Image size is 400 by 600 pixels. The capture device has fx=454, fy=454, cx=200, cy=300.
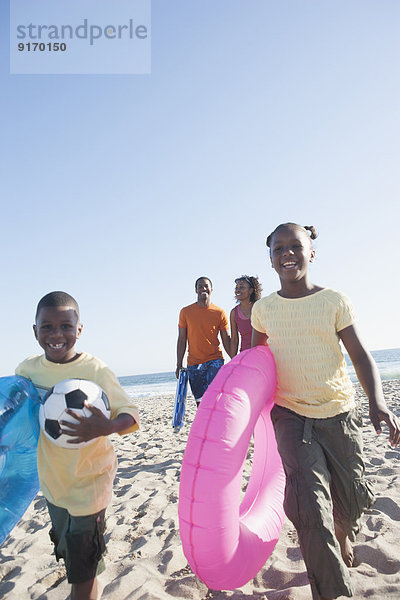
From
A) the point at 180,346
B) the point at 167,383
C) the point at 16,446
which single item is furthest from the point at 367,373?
the point at 167,383

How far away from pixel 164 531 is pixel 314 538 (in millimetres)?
1700

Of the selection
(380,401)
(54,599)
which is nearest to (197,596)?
(54,599)

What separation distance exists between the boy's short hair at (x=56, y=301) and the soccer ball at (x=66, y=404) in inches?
19.2

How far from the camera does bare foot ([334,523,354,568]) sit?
2.81m

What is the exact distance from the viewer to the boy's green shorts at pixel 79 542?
95.3 inches

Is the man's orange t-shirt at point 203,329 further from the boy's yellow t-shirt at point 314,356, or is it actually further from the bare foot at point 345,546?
the bare foot at point 345,546

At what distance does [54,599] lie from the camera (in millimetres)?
2814

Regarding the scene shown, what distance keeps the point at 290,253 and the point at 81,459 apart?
5.85 feet

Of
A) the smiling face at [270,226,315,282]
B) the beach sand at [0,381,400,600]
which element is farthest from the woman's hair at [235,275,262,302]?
the smiling face at [270,226,315,282]

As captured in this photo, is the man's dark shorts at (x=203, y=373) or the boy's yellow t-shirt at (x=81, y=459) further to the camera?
the man's dark shorts at (x=203, y=373)

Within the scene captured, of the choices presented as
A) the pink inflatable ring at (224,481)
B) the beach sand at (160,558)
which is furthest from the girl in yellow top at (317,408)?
the beach sand at (160,558)

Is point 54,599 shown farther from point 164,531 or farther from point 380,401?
point 380,401

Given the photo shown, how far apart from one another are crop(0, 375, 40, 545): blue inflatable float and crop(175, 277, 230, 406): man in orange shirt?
3868mm

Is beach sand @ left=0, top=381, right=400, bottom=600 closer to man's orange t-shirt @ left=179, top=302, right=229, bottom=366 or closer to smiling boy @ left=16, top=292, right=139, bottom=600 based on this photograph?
smiling boy @ left=16, top=292, right=139, bottom=600
